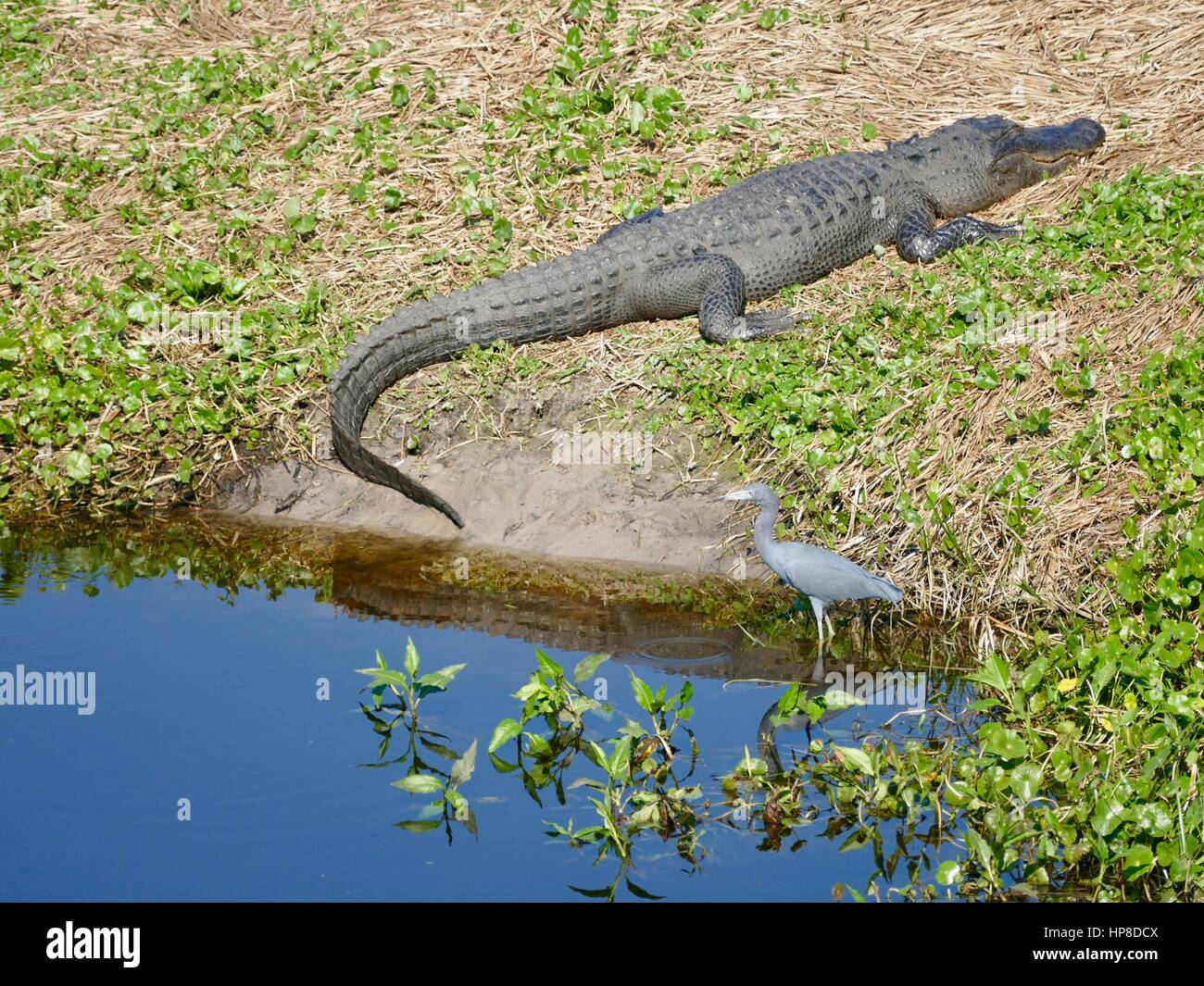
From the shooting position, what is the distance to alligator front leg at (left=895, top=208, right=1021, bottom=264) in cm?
774

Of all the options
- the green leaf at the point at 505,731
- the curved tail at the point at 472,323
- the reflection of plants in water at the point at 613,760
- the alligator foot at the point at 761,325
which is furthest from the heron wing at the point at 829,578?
the curved tail at the point at 472,323

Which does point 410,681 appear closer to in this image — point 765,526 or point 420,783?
point 420,783

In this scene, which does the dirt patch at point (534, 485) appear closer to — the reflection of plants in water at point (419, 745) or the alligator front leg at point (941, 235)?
the reflection of plants in water at point (419, 745)

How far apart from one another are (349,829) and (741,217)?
4.80m

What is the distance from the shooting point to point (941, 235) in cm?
780

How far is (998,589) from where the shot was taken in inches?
210

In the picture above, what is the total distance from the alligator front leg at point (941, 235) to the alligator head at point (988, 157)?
0.44 m

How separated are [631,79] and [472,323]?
9.34ft

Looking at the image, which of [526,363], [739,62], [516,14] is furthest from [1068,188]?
[516,14]

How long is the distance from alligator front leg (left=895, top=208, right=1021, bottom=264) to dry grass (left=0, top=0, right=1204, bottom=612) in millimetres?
237

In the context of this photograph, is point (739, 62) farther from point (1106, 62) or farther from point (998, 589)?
point (998, 589)

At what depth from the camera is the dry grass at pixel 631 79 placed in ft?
26.0

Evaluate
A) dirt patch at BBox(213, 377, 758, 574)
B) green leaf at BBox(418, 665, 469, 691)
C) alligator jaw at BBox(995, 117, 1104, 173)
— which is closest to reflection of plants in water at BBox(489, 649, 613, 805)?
green leaf at BBox(418, 665, 469, 691)

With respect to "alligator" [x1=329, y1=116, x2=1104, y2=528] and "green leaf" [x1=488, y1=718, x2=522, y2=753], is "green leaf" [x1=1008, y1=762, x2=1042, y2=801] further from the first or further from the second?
"alligator" [x1=329, y1=116, x2=1104, y2=528]
